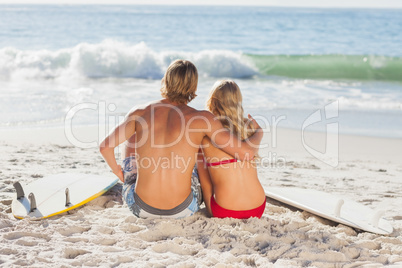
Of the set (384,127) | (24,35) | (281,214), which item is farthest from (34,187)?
(24,35)

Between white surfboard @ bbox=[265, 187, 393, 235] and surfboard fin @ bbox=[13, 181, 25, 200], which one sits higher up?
surfboard fin @ bbox=[13, 181, 25, 200]

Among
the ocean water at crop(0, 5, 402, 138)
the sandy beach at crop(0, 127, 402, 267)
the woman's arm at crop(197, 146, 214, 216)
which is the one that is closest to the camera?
the sandy beach at crop(0, 127, 402, 267)

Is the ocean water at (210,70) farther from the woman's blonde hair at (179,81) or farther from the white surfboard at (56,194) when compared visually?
the woman's blonde hair at (179,81)

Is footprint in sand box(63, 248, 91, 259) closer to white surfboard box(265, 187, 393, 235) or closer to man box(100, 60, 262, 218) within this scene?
man box(100, 60, 262, 218)

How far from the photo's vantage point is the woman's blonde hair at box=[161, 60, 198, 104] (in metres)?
3.00

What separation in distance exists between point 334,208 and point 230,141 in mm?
1163

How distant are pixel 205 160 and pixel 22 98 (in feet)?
22.7

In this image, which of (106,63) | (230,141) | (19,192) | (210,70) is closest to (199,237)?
(230,141)

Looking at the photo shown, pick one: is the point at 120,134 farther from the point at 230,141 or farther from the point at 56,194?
the point at 56,194

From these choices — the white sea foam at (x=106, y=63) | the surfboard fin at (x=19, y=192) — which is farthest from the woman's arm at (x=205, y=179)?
the white sea foam at (x=106, y=63)

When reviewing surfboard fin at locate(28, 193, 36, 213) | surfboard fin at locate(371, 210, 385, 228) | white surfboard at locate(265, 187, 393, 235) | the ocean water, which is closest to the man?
surfboard fin at locate(28, 193, 36, 213)

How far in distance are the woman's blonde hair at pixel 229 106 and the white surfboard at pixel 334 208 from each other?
37.9 inches

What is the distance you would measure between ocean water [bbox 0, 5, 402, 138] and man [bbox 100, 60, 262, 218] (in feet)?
13.5

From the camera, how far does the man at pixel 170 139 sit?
3.01 meters
